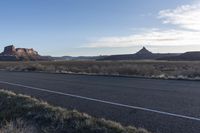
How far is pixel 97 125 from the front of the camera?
9.16 metres

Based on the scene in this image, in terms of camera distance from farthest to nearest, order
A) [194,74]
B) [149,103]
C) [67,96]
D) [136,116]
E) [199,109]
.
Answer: [194,74] < [67,96] < [149,103] < [199,109] < [136,116]

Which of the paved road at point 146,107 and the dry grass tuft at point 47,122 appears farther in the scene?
the paved road at point 146,107

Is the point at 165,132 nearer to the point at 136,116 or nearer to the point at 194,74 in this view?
the point at 136,116

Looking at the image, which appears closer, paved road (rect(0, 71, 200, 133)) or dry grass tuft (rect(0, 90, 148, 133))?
dry grass tuft (rect(0, 90, 148, 133))

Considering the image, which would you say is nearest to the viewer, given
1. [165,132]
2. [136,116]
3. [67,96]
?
[165,132]

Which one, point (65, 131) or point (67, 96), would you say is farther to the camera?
point (67, 96)

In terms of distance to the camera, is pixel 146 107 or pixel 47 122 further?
pixel 146 107

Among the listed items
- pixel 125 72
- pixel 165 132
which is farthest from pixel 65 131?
pixel 125 72

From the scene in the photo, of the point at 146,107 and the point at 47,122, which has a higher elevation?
the point at 146,107

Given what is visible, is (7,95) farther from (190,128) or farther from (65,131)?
(190,128)

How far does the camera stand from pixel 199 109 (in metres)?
11.6

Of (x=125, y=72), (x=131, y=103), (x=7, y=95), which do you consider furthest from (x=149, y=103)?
(x=125, y=72)

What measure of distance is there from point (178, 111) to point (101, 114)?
221cm

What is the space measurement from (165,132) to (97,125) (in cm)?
157
